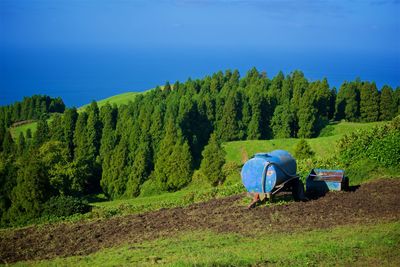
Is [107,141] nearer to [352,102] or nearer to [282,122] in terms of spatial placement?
[282,122]

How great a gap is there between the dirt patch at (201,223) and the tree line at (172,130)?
2918cm

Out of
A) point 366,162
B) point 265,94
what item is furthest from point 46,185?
point 265,94

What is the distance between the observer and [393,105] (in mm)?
81562

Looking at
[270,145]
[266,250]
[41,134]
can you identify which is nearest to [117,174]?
[41,134]

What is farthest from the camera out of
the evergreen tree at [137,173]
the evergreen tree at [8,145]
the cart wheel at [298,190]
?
the evergreen tree at [8,145]

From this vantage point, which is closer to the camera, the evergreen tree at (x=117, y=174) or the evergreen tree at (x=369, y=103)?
the evergreen tree at (x=117, y=174)

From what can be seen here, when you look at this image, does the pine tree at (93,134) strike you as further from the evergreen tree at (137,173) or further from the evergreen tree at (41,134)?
the evergreen tree at (137,173)

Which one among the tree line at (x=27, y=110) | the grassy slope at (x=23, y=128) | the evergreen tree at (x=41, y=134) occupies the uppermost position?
the tree line at (x=27, y=110)

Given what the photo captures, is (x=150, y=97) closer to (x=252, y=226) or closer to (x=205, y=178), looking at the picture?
(x=205, y=178)

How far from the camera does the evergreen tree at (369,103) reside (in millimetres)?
82812

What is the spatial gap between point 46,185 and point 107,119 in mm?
35608

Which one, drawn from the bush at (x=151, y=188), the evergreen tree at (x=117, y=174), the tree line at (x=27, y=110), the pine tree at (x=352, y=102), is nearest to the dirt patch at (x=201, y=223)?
the bush at (x=151, y=188)

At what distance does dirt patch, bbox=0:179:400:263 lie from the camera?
1836cm

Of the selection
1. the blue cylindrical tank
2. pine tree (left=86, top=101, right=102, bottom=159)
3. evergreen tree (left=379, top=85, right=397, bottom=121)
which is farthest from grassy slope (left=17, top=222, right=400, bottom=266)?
evergreen tree (left=379, top=85, right=397, bottom=121)
